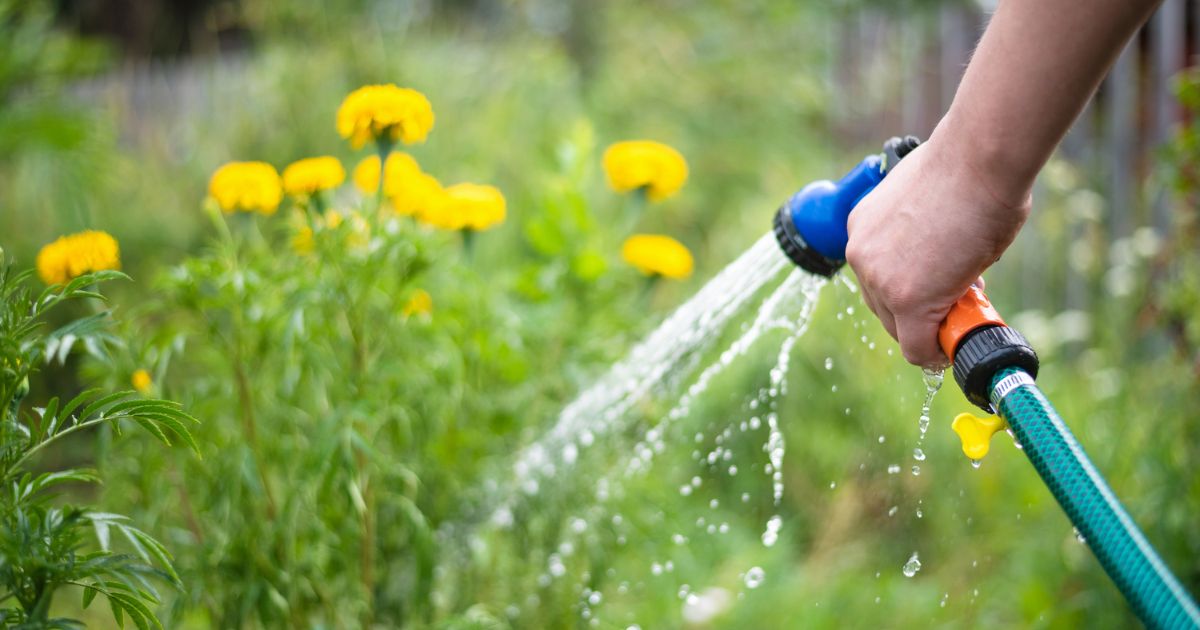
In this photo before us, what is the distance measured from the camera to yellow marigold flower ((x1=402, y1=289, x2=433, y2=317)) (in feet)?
5.07

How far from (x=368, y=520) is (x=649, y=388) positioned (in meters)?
0.55

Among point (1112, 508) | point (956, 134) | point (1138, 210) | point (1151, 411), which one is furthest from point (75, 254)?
point (1138, 210)

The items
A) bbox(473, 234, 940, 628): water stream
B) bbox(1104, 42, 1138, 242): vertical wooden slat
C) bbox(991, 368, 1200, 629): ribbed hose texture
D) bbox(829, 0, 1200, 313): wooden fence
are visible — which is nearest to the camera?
bbox(991, 368, 1200, 629): ribbed hose texture

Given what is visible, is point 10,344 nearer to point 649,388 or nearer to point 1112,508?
point 1112,508

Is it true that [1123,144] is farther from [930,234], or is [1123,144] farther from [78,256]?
[78,256]

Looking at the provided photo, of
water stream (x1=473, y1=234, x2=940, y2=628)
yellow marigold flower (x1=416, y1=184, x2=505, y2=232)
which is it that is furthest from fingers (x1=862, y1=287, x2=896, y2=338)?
yellow marigold flower (x1=416, y1=184, x2=505, y2=232)

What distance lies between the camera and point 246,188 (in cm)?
154

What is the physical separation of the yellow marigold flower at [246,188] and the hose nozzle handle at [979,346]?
107 cm

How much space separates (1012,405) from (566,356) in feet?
3.67

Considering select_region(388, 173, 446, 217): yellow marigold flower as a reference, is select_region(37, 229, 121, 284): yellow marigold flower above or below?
below

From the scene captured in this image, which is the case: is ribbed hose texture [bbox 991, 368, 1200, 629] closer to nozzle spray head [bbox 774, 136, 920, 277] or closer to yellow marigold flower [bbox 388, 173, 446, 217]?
nozzle spray head [bbox 774, 136, 920, 277]

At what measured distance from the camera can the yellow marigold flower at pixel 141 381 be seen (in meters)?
1.38

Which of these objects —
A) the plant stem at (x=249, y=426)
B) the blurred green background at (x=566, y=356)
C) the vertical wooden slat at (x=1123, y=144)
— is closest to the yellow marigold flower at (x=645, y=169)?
the blurred green background at (x=566, y=356)

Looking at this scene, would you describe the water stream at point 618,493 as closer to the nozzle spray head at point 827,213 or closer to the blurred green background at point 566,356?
the blurred green background at point 566,356
